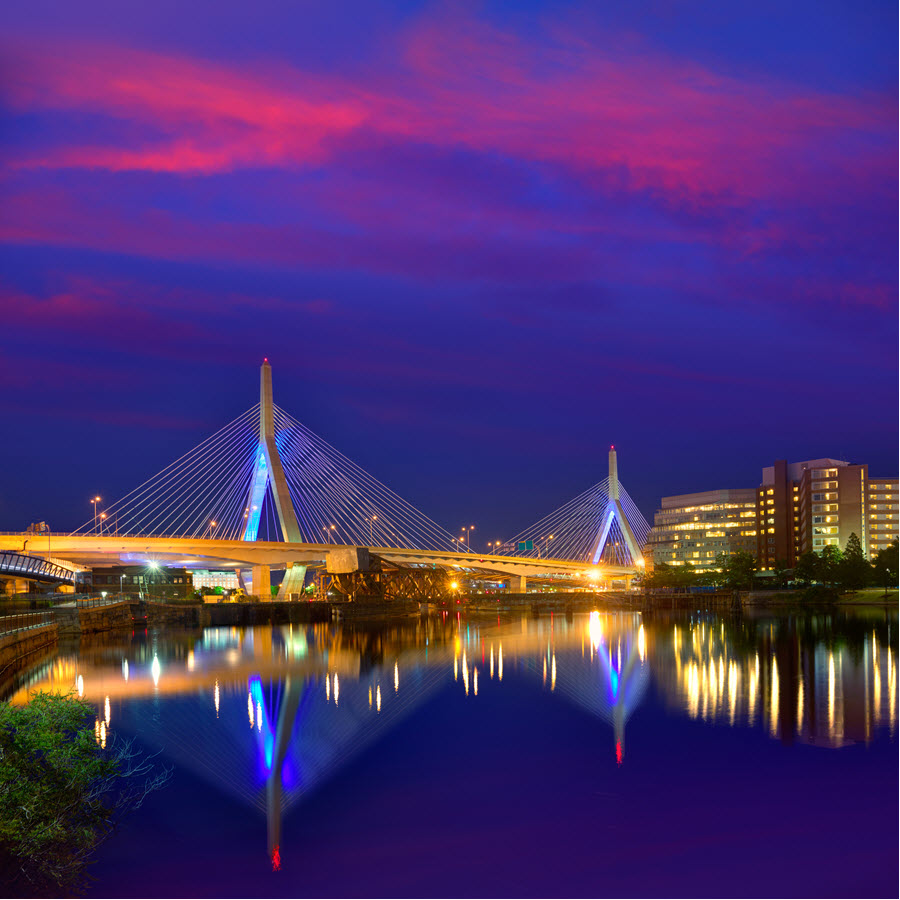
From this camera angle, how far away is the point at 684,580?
127 m

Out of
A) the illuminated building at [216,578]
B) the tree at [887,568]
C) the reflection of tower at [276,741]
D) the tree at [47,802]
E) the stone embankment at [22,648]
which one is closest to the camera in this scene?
the tree at [47,802]

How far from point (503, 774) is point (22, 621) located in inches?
1166

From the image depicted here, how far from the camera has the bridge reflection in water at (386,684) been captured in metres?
25.1

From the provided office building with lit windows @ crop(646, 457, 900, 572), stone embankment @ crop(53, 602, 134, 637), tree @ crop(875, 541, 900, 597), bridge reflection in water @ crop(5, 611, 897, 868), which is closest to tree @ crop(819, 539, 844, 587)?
tree @ crop(875, 541, 900, 597)

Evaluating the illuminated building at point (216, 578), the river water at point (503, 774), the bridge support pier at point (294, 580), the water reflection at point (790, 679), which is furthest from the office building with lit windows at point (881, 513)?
the river water at point (503, 774)

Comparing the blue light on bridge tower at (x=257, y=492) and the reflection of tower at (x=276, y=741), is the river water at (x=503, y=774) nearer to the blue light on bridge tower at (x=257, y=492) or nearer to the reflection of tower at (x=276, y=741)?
the reflection of tower at (x=276, y=741)

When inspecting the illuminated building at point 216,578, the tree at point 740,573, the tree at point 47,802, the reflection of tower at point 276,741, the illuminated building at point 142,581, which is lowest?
the illuminated building at point 216,578

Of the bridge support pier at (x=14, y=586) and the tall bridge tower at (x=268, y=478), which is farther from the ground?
the tall bridge tower at (x=268, y=478)

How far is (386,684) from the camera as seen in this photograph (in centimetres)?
3719

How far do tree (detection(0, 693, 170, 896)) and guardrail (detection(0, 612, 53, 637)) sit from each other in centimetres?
1957

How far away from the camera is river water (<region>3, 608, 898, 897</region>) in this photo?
1548 centimetres

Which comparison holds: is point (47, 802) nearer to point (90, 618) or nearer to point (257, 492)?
point (90, 618)

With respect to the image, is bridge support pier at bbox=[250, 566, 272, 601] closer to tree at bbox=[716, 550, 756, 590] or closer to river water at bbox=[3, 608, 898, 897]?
river water at bbox=[3, 608, 898, 897]

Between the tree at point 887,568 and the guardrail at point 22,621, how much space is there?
80236 mm
